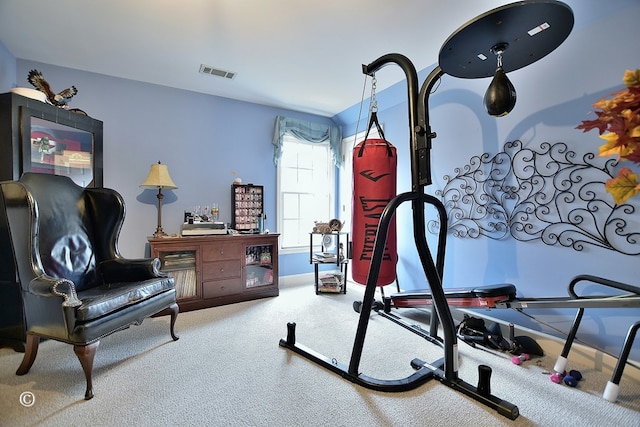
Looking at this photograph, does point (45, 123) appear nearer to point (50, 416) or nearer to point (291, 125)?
point (50, 416)

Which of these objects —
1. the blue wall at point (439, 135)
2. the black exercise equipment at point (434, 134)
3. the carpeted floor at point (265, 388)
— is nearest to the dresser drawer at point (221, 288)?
the carpeted floor at point (265, 388)

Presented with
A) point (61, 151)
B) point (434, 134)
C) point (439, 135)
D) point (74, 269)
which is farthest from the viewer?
point (439, 135)

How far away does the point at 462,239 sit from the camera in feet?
8.75

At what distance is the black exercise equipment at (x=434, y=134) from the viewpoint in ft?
3.67

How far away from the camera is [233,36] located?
234 cm

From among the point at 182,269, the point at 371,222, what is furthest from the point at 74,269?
the point at 371,222

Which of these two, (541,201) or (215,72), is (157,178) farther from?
(541,201)

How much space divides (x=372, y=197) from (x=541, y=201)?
1.40 m

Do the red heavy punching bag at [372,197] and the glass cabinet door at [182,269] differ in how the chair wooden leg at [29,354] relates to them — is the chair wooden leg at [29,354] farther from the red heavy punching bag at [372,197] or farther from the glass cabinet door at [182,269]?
the red heavy punching bag at [372,197]

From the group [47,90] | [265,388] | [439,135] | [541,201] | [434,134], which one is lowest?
[265,388]

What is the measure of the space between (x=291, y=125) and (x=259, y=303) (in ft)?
8.14

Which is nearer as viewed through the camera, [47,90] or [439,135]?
[47,90]

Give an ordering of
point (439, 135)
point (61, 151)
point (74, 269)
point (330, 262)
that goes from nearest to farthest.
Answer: point (74, 269)
point (61, 151)
point (439, 135)
point (330, 262)

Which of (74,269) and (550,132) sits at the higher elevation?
(550,132)
